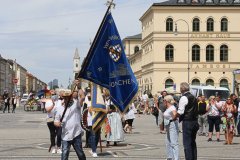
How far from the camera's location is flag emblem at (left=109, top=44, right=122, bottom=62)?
591 inches

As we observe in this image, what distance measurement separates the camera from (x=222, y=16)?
84812 millimetres

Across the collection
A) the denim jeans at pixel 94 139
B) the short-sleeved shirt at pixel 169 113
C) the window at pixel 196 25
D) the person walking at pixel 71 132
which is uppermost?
the window at pixel 196 25

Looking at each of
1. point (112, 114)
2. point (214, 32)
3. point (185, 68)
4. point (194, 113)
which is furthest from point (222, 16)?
point (194, 113)

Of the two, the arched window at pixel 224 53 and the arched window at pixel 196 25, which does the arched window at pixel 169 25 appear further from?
the arched window at pixel 224 53

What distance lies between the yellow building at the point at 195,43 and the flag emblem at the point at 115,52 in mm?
68908

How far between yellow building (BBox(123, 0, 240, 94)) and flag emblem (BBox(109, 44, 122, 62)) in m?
68.9

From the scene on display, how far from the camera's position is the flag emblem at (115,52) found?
49.3ft

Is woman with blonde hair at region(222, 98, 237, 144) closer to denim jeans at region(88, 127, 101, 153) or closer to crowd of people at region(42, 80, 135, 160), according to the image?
crowd of people at region(42, 80, 135, 160)

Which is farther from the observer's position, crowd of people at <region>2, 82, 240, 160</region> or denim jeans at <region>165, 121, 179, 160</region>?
denim jeans at <region>165, 121, 179, 160</region>

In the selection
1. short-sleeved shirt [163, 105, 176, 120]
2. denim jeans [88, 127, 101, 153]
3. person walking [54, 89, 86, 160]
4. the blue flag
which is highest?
the blue flag

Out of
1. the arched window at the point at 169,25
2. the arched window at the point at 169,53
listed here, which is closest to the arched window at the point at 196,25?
the arched window at the point at 169,25

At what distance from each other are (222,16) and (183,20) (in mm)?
5803

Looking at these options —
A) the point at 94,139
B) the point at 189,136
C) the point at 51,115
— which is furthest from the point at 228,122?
the point at 189,136

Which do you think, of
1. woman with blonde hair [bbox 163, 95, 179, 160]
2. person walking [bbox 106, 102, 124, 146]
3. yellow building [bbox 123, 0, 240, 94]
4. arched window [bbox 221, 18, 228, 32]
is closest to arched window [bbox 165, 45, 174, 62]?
yellow building [bbox 123, 0, 240, 94]
